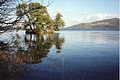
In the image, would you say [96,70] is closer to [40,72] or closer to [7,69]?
[40,72]

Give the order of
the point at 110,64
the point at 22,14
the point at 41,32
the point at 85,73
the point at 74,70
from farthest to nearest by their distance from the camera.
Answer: the point at 41,32, the point at 110,64, the point at 74,70, the point at 85,73, the point at 22,14

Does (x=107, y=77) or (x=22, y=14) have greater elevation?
(x=22, y=14)

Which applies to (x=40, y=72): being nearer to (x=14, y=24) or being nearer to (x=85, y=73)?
(x=85, y=73)

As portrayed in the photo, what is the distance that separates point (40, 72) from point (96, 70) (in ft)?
12.7

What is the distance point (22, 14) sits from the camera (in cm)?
746

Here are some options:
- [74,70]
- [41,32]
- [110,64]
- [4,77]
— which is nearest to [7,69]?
[4,77]

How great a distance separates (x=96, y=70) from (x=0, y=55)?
327 inches

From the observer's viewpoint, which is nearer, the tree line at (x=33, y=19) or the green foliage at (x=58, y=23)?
the tree line at (x=33, y=19)

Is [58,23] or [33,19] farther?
[58,23]

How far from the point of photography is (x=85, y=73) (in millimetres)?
13141

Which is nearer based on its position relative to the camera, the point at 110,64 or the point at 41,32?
the point at 110,64

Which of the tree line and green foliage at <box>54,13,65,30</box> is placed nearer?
the tree line

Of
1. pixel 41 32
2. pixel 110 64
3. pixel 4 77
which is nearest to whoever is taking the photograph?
pixel 4 77

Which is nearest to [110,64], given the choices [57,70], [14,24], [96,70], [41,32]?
[96,70]
